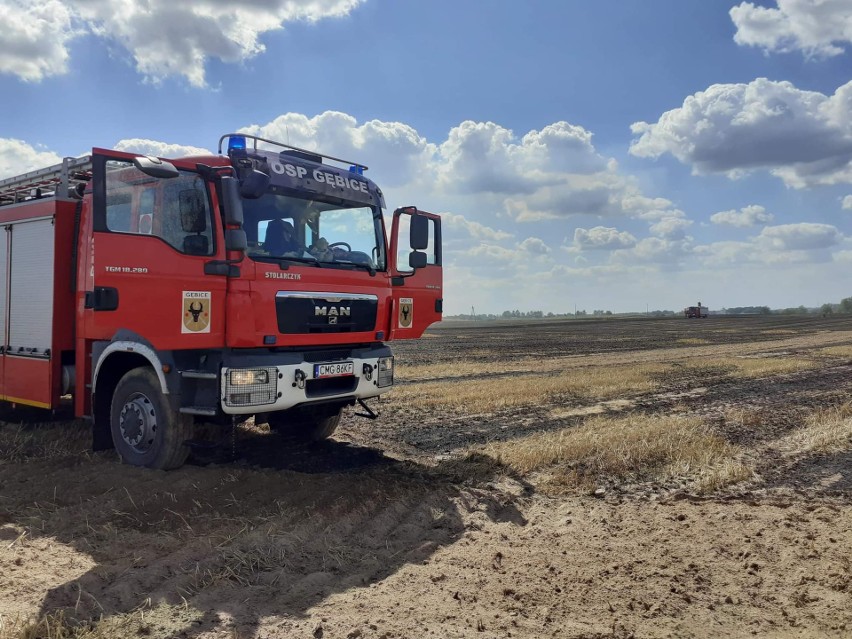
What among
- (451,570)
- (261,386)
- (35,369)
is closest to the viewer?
(451,570)

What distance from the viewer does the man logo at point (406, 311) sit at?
7.69 metres

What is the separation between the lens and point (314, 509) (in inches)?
211

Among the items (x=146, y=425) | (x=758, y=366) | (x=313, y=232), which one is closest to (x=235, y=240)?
(x=313, y=232)

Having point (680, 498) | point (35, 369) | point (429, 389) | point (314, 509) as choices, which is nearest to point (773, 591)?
point (680, 498)

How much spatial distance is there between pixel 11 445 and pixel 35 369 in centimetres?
118

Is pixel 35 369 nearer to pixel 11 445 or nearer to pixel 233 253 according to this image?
pixel 11 445

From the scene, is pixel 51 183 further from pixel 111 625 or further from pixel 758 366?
pixel 758 366

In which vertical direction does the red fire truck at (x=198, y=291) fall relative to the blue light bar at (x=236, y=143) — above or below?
below

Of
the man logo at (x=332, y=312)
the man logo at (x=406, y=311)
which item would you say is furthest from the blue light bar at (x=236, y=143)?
the man logo at (x=406, y=311)

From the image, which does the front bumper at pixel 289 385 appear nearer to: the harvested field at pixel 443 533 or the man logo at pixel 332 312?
the man logo at pixel 332 312

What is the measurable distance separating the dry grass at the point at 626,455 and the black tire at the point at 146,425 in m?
3.29

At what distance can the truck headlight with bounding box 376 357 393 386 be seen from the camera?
7.07 meters

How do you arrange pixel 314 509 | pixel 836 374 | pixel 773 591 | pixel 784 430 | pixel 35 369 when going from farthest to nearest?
pixel 836 374, pixel 784 430, pixel 35 369, pixel 314 509, pixel 773 591

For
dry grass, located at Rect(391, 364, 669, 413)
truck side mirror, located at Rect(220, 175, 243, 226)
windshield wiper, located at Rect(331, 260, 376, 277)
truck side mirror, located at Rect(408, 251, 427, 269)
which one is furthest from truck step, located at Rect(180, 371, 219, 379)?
dry grass, located at Rect(391, 364, 669, 413)
